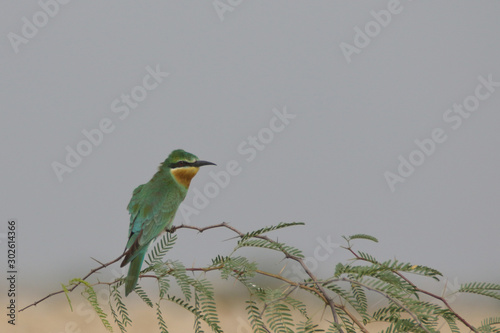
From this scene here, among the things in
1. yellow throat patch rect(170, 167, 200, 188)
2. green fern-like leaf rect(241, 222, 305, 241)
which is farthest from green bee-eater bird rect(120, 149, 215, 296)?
green fern-like leaf rect(241, 222, 305, 241)

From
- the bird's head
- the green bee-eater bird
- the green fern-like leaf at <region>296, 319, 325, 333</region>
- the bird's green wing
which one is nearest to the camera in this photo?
the green fern-like leaf at <region>296, 319, 325, 333</region>

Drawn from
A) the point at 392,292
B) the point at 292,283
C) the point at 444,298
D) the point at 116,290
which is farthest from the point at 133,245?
the point at 444,298

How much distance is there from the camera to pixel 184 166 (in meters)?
3.00

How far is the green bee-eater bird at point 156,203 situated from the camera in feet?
7.17

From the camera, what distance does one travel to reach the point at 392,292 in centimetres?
169

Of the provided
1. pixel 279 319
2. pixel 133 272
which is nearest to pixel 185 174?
pixel 133 272

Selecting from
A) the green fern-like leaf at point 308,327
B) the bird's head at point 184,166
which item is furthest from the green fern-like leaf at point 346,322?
the bird's head at point 184,166

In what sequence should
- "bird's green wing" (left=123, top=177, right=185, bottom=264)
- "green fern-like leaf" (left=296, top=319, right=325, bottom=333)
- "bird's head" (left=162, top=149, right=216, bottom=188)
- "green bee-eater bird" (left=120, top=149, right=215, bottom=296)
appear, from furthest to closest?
"bird's head" (left=162, top=149, right=216, bottom=188), "bird's green wing" (left=123, top=177, right=185, bottom=264), "green bee-eater bird" (left=120, top=149, right=215, bottom=296), "green fern-like leaf" (left=296, top=319, right=325, bottom=333)

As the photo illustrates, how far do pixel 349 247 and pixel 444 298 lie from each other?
38 centimetres

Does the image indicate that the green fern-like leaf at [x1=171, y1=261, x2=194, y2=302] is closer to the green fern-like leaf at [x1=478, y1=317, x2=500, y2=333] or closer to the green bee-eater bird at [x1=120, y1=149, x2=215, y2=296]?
the green bee-eater bird at [x1=120, y1=149, x2=215, y2=296]

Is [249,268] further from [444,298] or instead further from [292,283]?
[444,298]

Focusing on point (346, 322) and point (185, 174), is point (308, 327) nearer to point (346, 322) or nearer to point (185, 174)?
point (346, 322)

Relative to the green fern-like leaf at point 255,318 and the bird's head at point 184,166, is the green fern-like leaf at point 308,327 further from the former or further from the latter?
the bird's head at point 184,166

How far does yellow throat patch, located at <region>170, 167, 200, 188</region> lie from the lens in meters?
2.98
